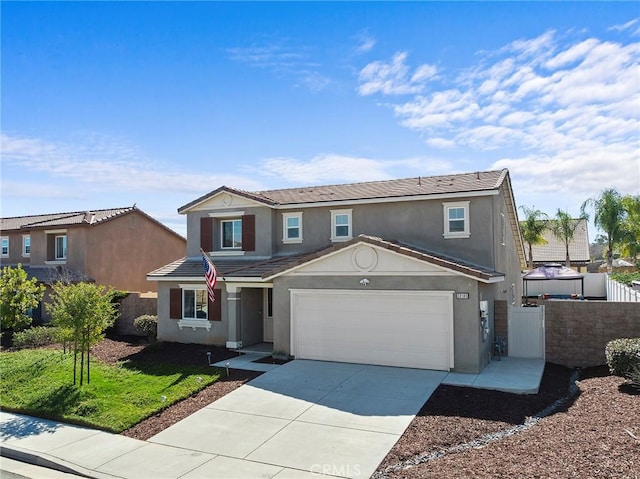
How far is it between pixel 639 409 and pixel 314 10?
37.7ft

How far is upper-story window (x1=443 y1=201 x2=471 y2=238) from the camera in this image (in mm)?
16344

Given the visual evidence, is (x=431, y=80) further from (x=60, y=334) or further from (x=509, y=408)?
(x=60, y=334)

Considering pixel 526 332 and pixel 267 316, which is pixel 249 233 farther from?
pixel 526 332

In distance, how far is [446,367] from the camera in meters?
13.6

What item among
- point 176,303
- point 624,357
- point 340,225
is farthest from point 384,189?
point 624,357

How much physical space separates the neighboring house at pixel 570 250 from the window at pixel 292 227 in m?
30.1

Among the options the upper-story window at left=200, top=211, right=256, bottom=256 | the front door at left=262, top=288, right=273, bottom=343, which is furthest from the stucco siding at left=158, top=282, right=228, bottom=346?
the upper-story window at left=200, top=211, right=256, bottom=256

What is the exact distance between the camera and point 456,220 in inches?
651

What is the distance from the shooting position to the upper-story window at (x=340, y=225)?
1839 cm

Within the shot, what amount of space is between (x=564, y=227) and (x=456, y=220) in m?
28.7

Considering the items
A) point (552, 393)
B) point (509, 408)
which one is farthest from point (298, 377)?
point (552, 393)

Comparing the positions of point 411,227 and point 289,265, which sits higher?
point 411,227

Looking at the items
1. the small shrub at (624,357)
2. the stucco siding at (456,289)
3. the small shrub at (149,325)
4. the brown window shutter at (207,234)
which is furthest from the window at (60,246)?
the small shrub at (624,357)

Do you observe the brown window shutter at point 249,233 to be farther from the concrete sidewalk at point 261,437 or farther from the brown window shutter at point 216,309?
the concrete sidewalk at point 261,437
